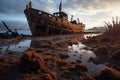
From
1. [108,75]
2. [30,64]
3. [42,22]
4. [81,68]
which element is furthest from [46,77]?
[42,22]

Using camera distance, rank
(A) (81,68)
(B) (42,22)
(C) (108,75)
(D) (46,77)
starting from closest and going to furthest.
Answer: (D) (46,77) → (C) (108,75) → (A) (81,68) → (B) (42,22)

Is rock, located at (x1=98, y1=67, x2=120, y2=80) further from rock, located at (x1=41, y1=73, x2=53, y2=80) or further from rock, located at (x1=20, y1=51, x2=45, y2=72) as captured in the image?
rock, located at (x1=20, y1=51, x2=45, y2=72)

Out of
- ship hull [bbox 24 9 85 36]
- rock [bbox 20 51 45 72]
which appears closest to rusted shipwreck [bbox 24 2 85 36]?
ship hull [bbox 24 9 85 36]

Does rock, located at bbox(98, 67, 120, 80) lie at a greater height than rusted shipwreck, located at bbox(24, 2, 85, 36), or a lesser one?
lesser

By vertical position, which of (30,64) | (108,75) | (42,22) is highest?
(42,22)

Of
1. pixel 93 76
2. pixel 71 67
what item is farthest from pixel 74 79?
pixel 71 67

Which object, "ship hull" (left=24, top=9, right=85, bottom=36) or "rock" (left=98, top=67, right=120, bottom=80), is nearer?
"rock" (left=98, top=67, right=120, bottom=80)

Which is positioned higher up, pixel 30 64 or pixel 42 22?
pixel 42 22

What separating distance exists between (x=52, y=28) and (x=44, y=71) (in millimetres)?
25503

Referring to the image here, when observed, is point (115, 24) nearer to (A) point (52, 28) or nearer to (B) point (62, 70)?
(A) point (52, 28)

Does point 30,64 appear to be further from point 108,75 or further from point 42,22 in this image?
point 42,22

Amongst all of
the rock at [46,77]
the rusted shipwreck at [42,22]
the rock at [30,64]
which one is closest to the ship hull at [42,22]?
the rusted shipwreck at [42,22]

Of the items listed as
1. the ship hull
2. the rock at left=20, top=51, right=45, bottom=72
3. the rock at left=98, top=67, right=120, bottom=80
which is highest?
the ship hull

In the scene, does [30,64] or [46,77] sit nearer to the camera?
[46,77]
